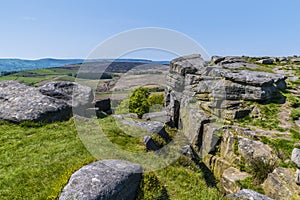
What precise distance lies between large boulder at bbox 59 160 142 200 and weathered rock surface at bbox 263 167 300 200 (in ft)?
28.7

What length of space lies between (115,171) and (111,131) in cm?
727

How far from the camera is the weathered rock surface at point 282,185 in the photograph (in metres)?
12.3

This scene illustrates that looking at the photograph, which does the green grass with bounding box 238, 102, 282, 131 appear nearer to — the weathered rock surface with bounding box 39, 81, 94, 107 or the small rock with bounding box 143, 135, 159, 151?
the small rock with bounding box 143, 135, 159, 151

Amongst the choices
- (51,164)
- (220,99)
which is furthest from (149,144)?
(220,99)

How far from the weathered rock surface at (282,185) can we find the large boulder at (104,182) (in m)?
8.73

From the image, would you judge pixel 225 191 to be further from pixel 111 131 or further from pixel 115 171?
pixel 115 171

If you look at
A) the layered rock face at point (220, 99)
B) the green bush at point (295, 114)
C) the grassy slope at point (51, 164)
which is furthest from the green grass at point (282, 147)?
the grassy slope at point (51, 164)

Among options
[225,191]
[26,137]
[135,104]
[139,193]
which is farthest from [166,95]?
[139,193]

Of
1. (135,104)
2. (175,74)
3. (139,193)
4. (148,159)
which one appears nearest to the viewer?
(139,193)

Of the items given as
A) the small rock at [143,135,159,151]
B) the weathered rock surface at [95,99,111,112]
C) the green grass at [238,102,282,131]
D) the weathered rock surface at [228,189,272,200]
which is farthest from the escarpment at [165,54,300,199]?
the weathered rock surface at [95,99,111,112]

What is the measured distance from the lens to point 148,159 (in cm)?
1254

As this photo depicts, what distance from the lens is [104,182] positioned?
7.48 m

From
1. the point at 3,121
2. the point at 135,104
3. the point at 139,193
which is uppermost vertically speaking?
the point at 3,121

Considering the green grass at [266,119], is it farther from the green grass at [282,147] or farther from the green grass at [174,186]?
the green grass at [174,186]
